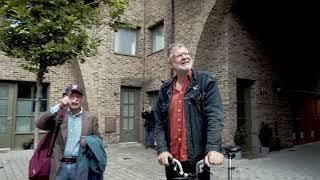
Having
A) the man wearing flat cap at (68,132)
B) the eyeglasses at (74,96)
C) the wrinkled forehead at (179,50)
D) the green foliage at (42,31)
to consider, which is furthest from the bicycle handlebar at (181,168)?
the green foliage at (42,31)

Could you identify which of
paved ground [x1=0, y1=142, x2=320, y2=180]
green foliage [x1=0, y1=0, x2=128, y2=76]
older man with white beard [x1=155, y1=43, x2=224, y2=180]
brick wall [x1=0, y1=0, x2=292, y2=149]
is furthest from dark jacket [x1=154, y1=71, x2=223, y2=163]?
brick wall [x1=0, y1=0, x2=292, y2=149]

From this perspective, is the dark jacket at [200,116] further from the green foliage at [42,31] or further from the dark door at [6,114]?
the dark door at [6,114]

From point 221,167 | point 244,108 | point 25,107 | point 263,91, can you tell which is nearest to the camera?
point 221,167

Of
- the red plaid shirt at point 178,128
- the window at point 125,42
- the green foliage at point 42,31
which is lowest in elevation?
the red plaid shirt at point 178,128

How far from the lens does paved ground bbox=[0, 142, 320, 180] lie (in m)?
7.29

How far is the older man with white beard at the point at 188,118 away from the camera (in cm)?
265

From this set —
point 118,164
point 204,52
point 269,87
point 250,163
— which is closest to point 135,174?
point 118,164

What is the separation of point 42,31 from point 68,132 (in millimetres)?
1704

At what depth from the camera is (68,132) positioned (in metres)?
3.64

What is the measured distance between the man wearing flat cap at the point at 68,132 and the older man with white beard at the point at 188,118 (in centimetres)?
119

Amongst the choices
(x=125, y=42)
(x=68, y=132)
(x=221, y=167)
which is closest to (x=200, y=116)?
(x=68, y=132)

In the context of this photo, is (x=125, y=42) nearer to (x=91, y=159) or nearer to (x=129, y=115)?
(x=129, y=115)

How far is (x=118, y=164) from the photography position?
346 inches

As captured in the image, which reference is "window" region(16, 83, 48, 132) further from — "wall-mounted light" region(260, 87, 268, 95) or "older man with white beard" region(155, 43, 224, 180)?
"older man with white beard" region(155, 43, 224, 180)
